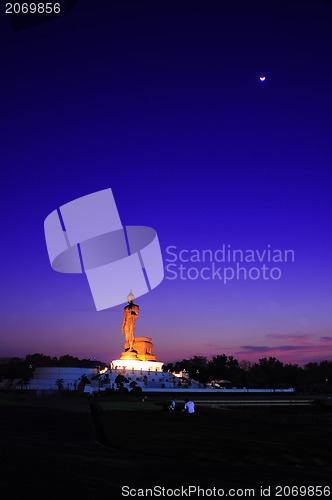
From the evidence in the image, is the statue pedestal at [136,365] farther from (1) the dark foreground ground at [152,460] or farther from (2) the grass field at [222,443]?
(1) the dark foreground ground at [152,460]

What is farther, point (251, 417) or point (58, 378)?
point (58, 378)

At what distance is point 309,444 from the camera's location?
1622 cm

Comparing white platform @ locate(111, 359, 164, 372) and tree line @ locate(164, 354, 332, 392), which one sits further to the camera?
tree line @ locate(164, 354, 332, 392)

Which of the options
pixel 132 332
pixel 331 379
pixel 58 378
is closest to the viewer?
pixel 58 378

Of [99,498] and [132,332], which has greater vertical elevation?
[132,332]

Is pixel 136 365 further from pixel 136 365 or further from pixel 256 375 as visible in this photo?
pixel 256 375

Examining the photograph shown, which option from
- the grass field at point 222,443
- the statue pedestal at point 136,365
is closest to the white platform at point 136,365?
the statue pedestal at point 136,365

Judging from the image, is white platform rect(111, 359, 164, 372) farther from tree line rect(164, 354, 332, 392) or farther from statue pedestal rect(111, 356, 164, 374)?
tree line rect(164, 354, 332, 392)

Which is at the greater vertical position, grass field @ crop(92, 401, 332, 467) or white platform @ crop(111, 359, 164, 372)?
white platform @ crop(111, 359, 164, 372)

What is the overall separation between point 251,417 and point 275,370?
130 meters

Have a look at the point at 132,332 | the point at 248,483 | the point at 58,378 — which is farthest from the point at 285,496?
the point at 132,332

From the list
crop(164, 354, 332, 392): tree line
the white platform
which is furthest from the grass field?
crop(164, 354, 332, 392): tree line

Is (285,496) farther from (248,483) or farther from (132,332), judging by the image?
(132,332)

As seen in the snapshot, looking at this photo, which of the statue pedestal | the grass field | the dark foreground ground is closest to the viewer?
the dark foreground ground
